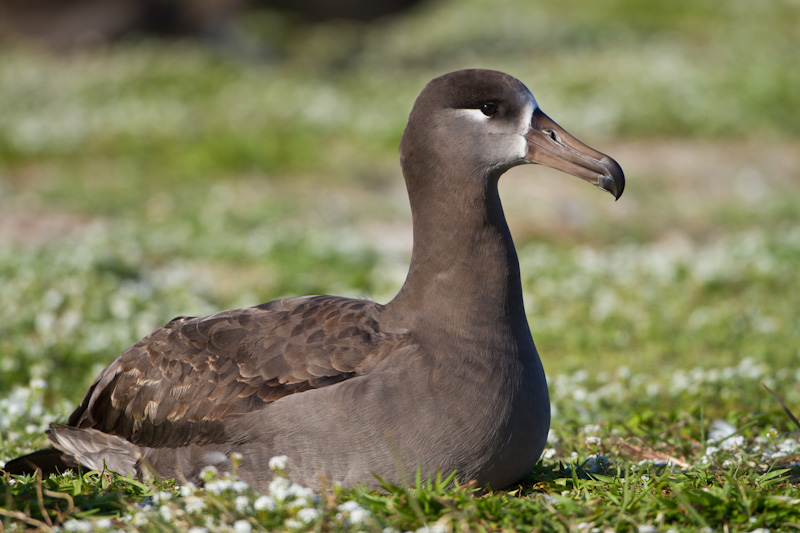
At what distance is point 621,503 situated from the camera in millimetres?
3365

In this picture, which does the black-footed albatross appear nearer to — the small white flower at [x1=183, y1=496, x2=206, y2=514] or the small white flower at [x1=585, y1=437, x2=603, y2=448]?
the small white flower at [x1=183, y1=496, x2=206, y2=514]

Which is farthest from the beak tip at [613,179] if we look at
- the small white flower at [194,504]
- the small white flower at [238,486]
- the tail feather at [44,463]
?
Result: the tail feather at [44,463]

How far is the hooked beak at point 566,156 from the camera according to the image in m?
3.81

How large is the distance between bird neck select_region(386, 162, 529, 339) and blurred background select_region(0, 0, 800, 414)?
2314 millimetres

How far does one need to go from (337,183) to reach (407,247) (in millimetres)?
2792

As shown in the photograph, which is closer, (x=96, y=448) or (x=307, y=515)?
(x=307, y=515)

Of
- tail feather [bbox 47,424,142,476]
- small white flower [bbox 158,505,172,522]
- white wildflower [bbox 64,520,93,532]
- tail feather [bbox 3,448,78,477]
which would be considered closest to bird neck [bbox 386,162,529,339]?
small white flower [bbox 158,505,172,522]

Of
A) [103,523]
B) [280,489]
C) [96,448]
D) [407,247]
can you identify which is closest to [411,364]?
[280,489]

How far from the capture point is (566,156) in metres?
3.84

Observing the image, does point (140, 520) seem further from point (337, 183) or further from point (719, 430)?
point (337, 183)

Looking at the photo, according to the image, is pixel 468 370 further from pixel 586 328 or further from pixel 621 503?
pixel 586 328

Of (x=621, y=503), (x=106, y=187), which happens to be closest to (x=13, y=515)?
(x=621, y=503)

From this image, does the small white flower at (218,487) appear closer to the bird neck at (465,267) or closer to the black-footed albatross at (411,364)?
the black-footed albatross at (411,364)

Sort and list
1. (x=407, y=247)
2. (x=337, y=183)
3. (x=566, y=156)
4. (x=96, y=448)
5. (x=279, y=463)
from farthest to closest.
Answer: (x=337, y=183), (x=407, y=247), (x=96, y=448), (x=566, y=156), (x=279, y=463)
